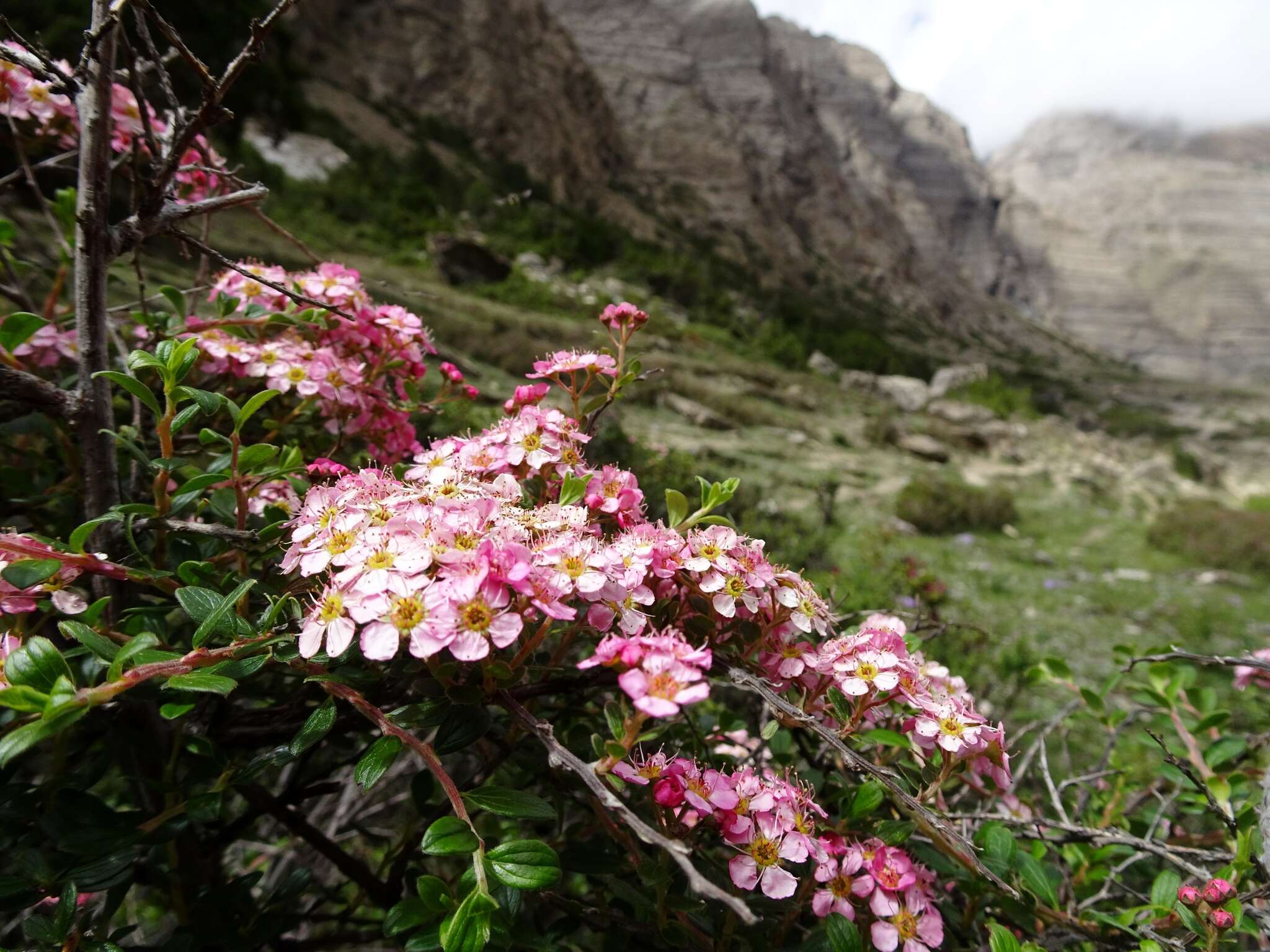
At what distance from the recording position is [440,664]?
1.70ft

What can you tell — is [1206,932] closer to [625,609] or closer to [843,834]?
[843,834]

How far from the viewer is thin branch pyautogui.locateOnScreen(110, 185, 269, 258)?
0.63 metres

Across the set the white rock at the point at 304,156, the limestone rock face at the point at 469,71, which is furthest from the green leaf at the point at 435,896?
the limestone rock face at the point at 469,71

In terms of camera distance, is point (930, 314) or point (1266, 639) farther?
point (930, 314)

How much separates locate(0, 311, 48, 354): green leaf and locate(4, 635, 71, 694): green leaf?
1.34ft

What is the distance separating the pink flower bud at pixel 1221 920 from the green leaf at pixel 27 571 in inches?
42.1

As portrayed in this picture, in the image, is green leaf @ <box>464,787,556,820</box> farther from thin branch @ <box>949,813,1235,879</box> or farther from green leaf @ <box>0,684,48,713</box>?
thin branch @ <box>949,813,1235,879</box>

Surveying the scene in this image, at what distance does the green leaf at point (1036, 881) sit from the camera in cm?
73

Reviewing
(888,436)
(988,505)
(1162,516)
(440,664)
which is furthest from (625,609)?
(888,436)

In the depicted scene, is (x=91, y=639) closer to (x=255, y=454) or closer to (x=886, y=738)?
(x=255, y=454)

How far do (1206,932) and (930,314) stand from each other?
5042 cm

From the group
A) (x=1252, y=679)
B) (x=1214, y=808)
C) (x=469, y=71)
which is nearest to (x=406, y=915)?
(x=1214, y=808)

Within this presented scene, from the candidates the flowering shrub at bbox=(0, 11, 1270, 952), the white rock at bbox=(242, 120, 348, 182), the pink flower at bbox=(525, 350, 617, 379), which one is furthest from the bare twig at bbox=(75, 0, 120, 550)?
the white rock at bbox=(242, 120, 348, 182)

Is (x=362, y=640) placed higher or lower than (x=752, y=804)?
higher
